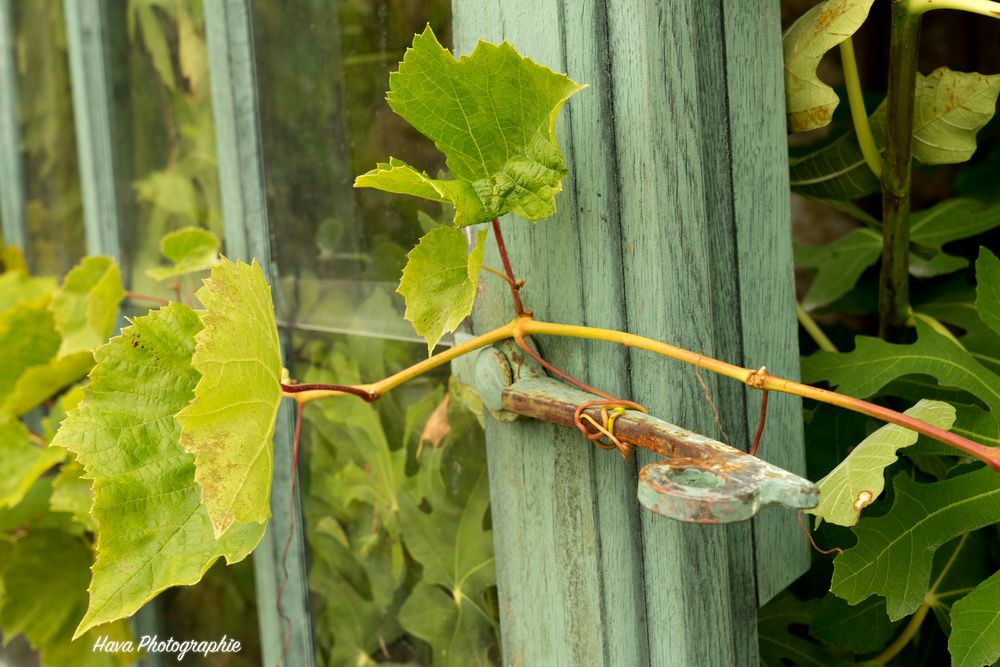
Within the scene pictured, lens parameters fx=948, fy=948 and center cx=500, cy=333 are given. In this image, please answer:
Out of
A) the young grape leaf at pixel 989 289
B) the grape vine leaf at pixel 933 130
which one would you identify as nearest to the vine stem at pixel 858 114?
the grape vine leaf at pixel 933 130

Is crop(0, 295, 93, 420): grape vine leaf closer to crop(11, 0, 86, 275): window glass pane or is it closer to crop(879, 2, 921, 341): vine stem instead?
crop(11, 0, 86, 275): window glass pane

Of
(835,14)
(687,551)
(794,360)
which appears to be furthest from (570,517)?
(835,14)

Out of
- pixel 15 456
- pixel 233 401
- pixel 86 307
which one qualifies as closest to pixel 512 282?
pixel 233 401

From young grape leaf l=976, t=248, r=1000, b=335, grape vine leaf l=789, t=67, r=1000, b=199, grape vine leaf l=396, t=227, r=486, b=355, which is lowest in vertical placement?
young grape leaf l=976, t=248, r=1000, b=335

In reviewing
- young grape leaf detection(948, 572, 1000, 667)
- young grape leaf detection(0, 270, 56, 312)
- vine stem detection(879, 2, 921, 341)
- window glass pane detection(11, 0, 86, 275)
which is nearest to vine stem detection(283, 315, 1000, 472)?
young grape leaf detection(948, 572, 1000, 667)

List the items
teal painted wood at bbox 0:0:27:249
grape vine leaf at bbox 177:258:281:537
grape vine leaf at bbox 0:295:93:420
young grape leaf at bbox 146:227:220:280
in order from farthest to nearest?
teal painted wood at bbox 0:0:27:249
grape vine leaf at bbox 0:295:93:420
young grape leaf at bbox 146:227:220:280
grape vine leaf at bbox 177:258:281:537

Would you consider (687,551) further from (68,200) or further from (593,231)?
(68,200)
